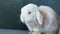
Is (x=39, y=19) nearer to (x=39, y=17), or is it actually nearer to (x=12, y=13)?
(x=39, y=17)

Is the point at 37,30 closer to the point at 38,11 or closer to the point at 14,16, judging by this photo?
the point at 38,11

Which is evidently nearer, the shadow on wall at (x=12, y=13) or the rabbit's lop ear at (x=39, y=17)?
the rabbit's lop ear at (x=39, y=17)

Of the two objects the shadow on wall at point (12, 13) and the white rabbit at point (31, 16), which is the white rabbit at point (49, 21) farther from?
the shadow on wall at point (12, 13)

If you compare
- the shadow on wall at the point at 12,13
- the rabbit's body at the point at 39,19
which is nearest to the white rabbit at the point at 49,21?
the rabbit's body at the point at 39,19

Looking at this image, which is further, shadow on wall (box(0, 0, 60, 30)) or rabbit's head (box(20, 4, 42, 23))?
shadow on wall (box(0, 0, 60, 30))

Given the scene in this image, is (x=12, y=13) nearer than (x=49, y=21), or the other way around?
(x=49, y=21)

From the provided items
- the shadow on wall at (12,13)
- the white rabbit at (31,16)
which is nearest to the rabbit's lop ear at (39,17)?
the white rabbit at (31,16)

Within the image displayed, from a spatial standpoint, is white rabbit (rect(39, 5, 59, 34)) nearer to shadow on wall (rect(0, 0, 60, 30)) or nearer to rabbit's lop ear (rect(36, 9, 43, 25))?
rabbit's lop ear (rect(36, 9, 43, 25))

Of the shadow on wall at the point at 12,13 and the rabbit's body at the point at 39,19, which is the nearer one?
the rabbit's body at the point at 39,19

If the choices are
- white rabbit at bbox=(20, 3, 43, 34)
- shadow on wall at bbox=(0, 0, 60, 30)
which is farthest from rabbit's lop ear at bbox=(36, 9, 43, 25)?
shadow on wall at bbox=(0, 0, 60, 30)

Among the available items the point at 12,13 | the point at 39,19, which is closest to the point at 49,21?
the point at 39,19

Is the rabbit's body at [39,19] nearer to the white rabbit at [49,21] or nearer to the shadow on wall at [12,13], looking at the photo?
the white rabbit at [49,21]
